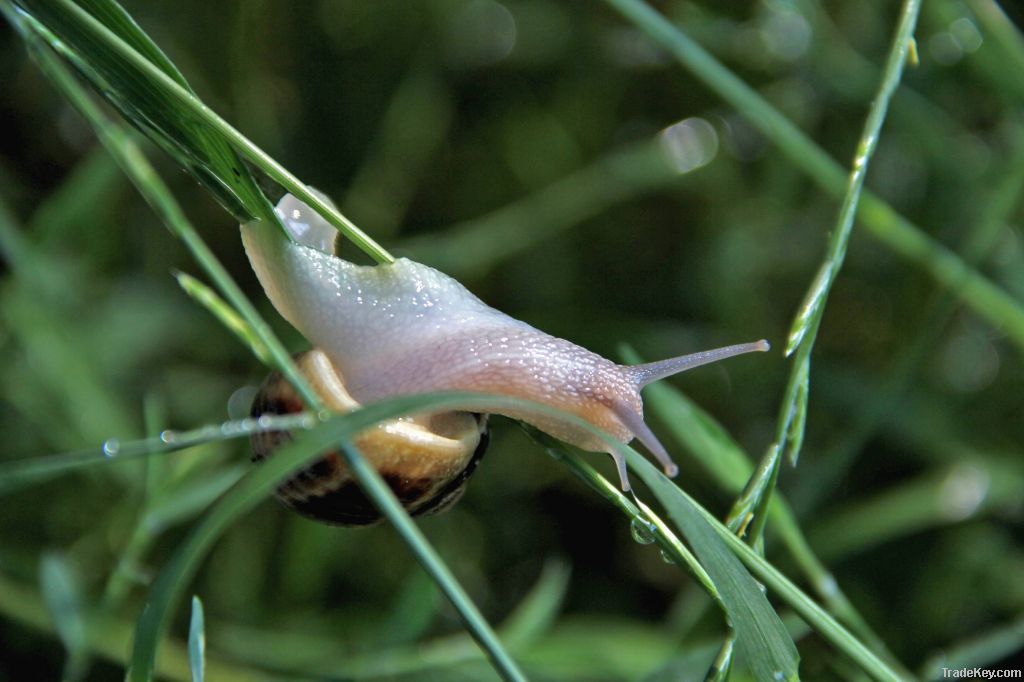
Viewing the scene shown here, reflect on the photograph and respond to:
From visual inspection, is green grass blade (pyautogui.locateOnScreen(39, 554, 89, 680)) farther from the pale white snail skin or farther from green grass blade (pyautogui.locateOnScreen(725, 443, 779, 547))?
green grass blade (pyautogui.locateOnScreen(725, 443, 779, 547))

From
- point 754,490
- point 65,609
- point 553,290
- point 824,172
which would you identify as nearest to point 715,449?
point 754,490

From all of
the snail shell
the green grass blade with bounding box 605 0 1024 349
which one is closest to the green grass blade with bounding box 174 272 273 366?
the snail shell

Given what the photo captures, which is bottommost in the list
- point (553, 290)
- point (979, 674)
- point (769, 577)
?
point (979, 674)

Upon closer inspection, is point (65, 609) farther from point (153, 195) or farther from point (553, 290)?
point (553, 290)

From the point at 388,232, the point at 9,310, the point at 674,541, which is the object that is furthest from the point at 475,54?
the point at 674,541

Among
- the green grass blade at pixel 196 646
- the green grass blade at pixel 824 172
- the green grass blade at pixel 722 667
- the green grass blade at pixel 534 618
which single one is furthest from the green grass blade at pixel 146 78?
the green grass blade at pixel 534 618

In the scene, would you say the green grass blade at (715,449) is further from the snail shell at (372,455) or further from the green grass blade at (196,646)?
the green grass blade at (196,646)
